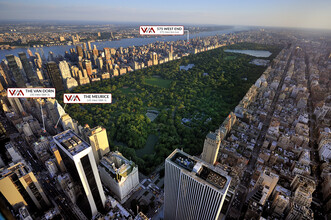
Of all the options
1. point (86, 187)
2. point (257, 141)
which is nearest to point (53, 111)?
point (86, 187)

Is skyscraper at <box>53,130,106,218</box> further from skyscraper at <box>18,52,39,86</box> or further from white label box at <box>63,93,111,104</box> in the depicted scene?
skyscraper at <box>18,52,39,86</box>

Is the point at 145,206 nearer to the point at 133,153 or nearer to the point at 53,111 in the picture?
the point at 133,153

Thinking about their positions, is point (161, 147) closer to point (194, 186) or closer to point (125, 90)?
point (194, 186)

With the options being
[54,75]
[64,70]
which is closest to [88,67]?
[64,70]

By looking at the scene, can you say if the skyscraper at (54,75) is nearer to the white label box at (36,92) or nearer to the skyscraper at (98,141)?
the white label box at (36,92)

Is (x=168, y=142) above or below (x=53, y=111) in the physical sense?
below

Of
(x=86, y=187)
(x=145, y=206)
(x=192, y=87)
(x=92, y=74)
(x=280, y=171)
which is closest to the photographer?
(x=86, y=187)
